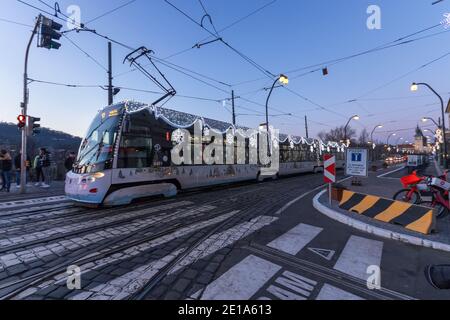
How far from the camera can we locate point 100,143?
7.57m

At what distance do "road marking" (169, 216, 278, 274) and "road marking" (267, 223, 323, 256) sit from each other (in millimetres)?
650

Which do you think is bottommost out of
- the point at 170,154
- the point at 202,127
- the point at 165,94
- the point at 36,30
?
the point at 170,154

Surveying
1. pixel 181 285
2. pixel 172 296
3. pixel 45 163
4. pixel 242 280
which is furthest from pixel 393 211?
pixel 45 163

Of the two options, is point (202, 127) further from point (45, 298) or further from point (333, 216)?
point (45, 298)

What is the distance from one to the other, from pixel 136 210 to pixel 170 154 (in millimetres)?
2873

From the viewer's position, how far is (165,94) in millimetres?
10508

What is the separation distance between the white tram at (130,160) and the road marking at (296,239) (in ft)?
16.3

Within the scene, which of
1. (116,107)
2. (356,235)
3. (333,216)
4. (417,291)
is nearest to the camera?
(417,291)

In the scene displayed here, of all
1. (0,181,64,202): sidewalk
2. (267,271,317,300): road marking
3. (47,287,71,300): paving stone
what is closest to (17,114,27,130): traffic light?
(0,181,64,202): sidewalk

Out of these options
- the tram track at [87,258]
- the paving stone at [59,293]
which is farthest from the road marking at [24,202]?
the paving stone at [59,293]

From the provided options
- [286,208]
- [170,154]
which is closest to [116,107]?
[170,154]

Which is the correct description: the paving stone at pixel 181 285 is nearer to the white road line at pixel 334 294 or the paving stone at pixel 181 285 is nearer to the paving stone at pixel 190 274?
the paving stone at pixel 190 274

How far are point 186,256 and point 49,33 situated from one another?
34.7 ft

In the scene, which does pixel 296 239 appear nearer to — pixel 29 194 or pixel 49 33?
pixel 29 194
